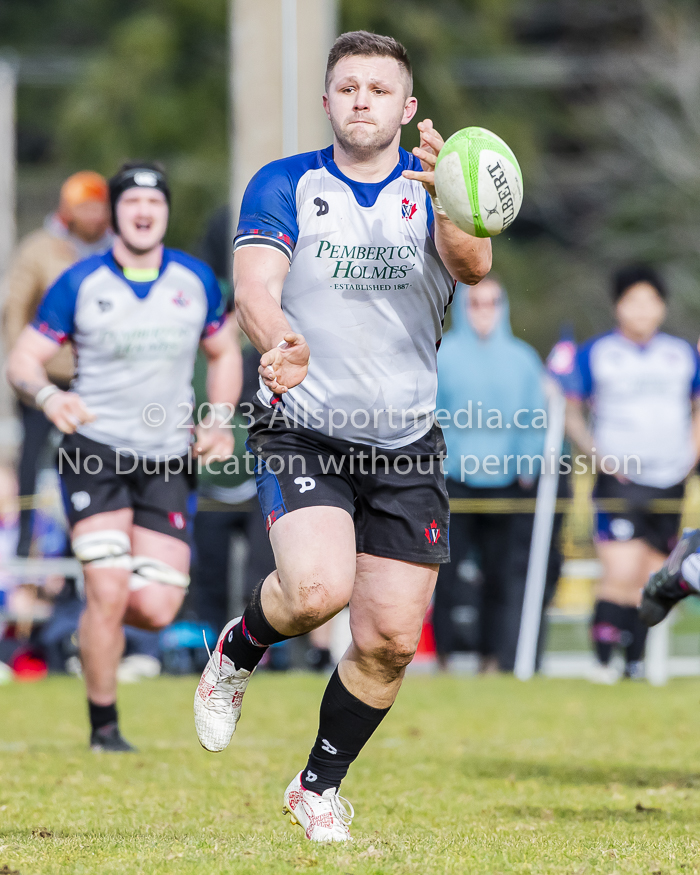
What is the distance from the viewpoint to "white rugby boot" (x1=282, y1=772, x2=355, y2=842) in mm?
4520

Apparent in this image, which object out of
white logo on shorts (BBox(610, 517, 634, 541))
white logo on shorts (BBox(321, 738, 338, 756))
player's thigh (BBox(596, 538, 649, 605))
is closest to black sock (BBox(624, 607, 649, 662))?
player's thigh (BBox(596, 538, 649, 605))

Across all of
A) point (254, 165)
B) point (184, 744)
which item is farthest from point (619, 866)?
point (254, 165)

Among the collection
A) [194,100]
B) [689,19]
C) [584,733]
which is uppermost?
[689,19]

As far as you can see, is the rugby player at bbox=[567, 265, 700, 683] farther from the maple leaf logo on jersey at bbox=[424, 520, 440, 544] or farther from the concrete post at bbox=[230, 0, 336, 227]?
the maple leaf logo on jersey at bbox=[424, 520, 440, 544]

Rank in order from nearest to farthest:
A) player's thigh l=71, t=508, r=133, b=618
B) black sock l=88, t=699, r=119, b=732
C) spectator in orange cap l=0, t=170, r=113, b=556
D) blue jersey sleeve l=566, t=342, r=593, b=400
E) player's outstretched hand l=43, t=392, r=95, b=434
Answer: player's outstretched hand l=43, t=392, r=95, b=434
player's thigh l=71, t=508, r=133, b=618
black sock l=88, t=699, r=119, b=732
spectator in orange cap l=0, t=170, r=113, b=556
blue jersey sleeve l=566, t=342, r=593, b=400

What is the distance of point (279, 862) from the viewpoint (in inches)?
158

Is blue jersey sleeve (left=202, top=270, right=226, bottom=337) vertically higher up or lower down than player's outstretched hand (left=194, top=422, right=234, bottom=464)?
higher up

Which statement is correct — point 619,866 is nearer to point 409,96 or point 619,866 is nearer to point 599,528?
point 409,96

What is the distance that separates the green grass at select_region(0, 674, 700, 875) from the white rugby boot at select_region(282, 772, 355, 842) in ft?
0.19

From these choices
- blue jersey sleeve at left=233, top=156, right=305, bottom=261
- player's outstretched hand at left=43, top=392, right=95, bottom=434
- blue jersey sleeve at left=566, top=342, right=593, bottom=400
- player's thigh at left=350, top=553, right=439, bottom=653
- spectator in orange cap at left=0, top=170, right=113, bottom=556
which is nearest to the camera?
blue jersey sleeve at left=233, top=156, right=305, bottom=261

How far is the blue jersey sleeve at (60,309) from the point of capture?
6.93m

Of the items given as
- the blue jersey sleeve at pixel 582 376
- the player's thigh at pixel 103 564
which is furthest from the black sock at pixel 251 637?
the blue jersey sleeve at pixel 582 376

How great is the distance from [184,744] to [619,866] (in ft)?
11.7

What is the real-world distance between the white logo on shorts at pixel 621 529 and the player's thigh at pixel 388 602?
18.0 feet
